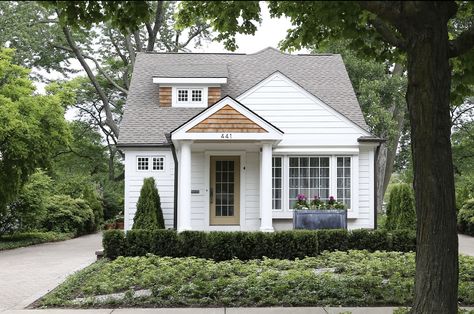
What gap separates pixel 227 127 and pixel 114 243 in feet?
14.4

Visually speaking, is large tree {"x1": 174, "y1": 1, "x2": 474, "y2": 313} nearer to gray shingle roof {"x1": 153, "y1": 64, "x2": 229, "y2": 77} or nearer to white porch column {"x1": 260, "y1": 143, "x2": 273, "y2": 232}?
white porch column {"x1": 260, "y1": 143, "x2": 273, "y2": 232}

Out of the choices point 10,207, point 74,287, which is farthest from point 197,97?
point 74,287

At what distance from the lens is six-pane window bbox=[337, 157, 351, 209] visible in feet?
54.5

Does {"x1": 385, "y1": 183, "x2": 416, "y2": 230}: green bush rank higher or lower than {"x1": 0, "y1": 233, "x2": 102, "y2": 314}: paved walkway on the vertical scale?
higher

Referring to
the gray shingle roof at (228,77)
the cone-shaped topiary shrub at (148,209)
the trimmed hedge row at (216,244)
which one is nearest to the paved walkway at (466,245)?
the trimmed hedge row at (216,244)

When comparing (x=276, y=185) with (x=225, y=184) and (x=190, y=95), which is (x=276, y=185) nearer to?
(x=225, y=184)

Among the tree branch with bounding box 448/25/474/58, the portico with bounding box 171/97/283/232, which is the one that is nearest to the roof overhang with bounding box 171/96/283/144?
the portico with bounding box 171/97/283/232

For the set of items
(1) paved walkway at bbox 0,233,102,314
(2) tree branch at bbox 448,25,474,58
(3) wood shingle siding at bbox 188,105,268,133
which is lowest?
(1) paved walkway at bbox 0,233,102,314

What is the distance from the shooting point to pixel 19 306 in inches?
314

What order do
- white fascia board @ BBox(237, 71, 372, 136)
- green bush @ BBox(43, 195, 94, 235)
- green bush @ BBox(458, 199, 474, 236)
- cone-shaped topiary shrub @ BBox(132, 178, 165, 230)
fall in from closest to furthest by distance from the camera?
cone-shaped topiary shrub @ BBox(132, 178, 165, 230)
white fascia board @ BBox(237, 71, 372, 136)
green bush @ BBox(458, 199, 474, 236)
green bush @ BBox(43, 195, 94, 235)

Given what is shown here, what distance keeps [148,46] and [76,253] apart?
1896 centimetres

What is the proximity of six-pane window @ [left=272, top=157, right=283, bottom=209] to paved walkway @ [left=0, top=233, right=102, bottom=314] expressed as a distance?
5557 millimetres

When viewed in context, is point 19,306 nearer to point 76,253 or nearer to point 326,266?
point 326,266

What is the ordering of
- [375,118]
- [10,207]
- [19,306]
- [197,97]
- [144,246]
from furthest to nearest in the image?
[375,118], [10,207], [197,97], [144,246], [19,306]
